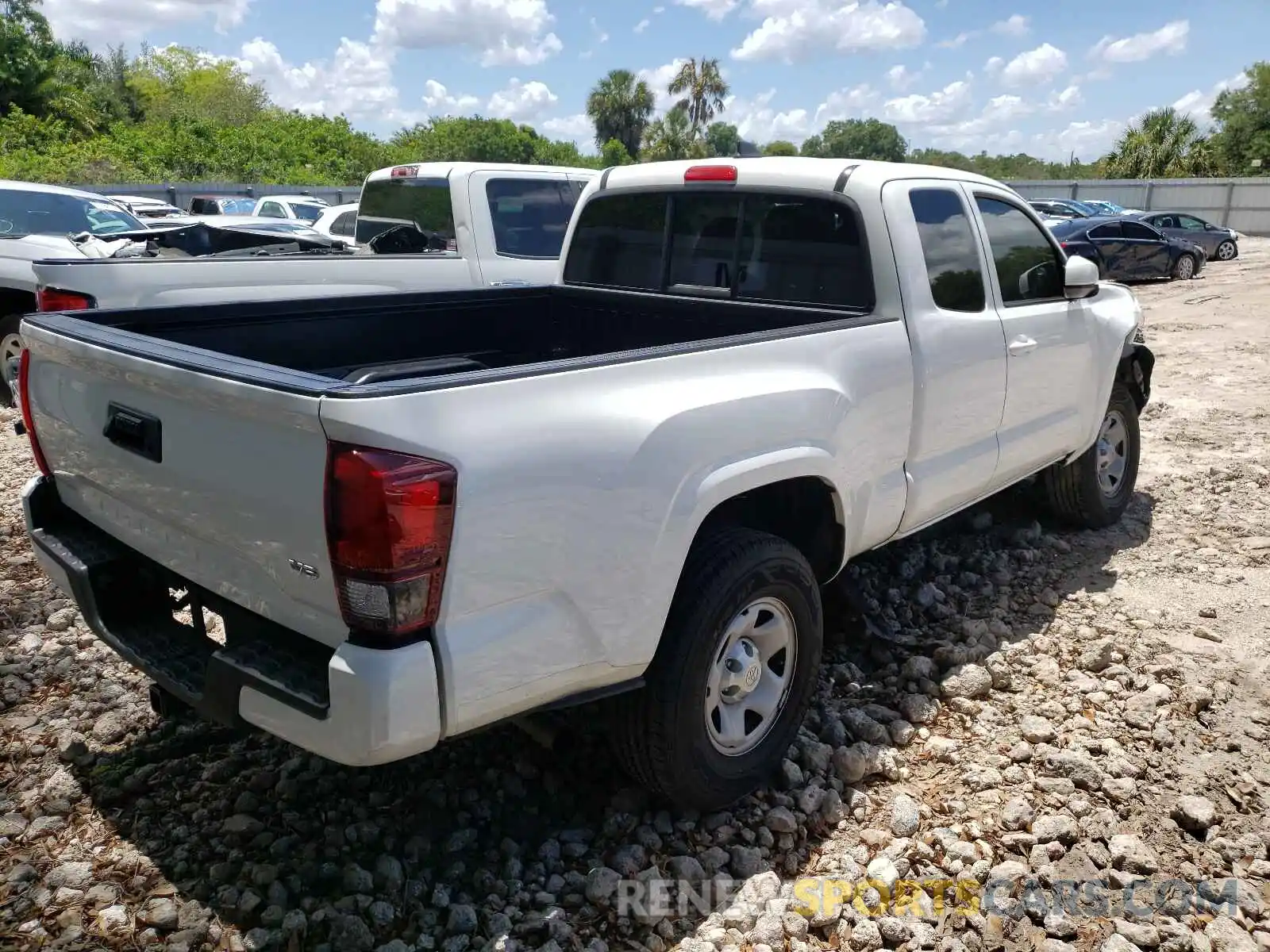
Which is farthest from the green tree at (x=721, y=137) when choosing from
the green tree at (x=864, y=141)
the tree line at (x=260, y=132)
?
the green tree at (x=864, y=141)

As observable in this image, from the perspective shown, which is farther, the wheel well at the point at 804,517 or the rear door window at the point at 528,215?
the rear door window at the point at 528,215

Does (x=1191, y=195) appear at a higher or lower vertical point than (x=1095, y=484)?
higher

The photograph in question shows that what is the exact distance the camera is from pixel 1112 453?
5730mm

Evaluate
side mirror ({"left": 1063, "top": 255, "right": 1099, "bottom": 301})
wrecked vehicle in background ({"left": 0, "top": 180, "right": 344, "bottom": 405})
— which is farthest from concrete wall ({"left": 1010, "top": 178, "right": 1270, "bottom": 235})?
side mirror ({"left": 1063, "top": 255, "right": 1099, "bottom": 301})

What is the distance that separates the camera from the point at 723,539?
9.77ft

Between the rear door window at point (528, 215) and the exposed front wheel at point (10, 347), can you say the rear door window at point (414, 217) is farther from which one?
the exposed front wheel at point (10, 347)

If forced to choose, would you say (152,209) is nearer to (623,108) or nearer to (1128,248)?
(1128,248)

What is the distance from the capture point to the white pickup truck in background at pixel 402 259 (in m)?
5.91

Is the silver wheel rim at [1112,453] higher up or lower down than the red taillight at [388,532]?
lower down

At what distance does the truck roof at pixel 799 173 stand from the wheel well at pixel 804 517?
1247 millimetres

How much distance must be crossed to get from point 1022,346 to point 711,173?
1.56m

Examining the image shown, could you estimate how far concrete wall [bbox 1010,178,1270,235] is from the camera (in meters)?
37.6

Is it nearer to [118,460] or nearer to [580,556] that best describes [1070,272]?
[580,556]

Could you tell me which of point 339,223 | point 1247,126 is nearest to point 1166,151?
point 1247,126
